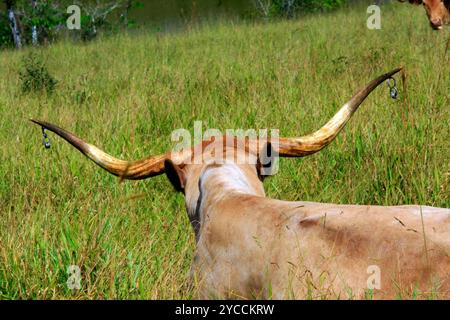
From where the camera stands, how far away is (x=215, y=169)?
2969mm

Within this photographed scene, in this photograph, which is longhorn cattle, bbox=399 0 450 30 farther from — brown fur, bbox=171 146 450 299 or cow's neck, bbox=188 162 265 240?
brown fur, bbox=171 146 450 299

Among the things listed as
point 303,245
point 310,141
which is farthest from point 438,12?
point 303,245

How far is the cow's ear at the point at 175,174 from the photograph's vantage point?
2951 millimetres

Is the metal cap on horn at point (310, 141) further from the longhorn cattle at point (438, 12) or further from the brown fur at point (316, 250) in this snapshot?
the longhorn cattle at point (438, 12)

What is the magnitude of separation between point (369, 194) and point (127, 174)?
139cm

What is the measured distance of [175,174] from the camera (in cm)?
304

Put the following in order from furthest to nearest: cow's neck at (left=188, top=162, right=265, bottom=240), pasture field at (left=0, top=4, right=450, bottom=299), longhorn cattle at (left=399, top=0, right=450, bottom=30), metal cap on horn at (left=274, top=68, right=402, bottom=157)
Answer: longhorn cattle at (left=399, top=0, right=450, bottom=30) → metal cap on horn at (left=274, top=68, right=402, bottom=157) → pasture field at (left=0, top=4, right=450, bottom=299) → cow's neck at (left=188, top=162, right=265, bottom=240)

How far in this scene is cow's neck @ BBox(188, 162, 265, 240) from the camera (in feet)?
9.18

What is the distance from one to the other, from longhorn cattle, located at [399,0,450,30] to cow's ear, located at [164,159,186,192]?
518cm

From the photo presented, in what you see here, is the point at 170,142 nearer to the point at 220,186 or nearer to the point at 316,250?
the point at 220,186

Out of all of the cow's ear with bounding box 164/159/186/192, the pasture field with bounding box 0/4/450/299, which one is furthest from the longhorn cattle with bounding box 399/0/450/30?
the cow's ear with bounding box 164/159/186/192

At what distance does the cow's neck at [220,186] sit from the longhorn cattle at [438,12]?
5100 mm

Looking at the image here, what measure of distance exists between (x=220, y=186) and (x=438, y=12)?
17.9 feet
